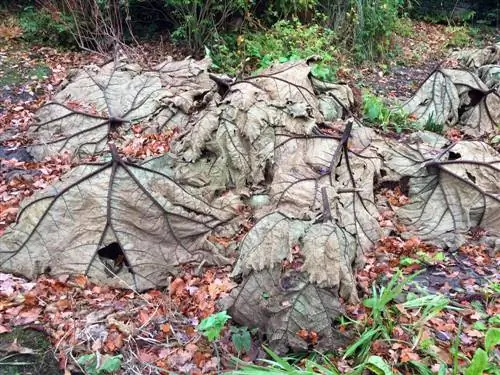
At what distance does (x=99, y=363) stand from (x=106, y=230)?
100 cm

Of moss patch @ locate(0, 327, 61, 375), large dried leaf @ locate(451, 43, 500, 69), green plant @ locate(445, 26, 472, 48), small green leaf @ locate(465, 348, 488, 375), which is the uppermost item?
small green leaf @ locate(465, 348, 488, 375)

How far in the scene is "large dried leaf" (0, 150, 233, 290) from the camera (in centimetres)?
360

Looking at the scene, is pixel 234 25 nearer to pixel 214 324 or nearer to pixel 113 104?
pixel 113 104

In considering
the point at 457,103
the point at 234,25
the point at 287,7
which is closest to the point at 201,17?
the point at 234,25

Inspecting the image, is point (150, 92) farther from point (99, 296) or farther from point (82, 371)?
point (82, 371)

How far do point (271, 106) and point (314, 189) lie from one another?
947 mm

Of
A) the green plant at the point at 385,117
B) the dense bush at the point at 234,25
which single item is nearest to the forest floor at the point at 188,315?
the green plant at the point at 385,117

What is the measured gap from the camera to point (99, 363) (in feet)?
9.71

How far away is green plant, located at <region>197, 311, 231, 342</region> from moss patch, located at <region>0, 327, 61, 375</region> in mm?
860

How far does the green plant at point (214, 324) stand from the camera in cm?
300

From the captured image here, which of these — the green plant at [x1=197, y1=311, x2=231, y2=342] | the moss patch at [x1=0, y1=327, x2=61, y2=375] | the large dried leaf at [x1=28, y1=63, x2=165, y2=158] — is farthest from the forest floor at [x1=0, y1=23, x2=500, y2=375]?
the large dried leaf at [x1=28, y1=63, x2=165, y2=158]

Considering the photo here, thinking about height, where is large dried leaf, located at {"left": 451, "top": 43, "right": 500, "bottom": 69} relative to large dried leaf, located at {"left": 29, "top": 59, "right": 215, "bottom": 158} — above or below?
below

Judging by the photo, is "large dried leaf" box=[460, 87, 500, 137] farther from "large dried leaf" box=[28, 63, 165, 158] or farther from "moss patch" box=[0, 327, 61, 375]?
"moss patch" box=[0, 327, 61, 375]

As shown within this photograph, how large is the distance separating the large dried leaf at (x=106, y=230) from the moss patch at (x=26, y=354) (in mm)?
564
